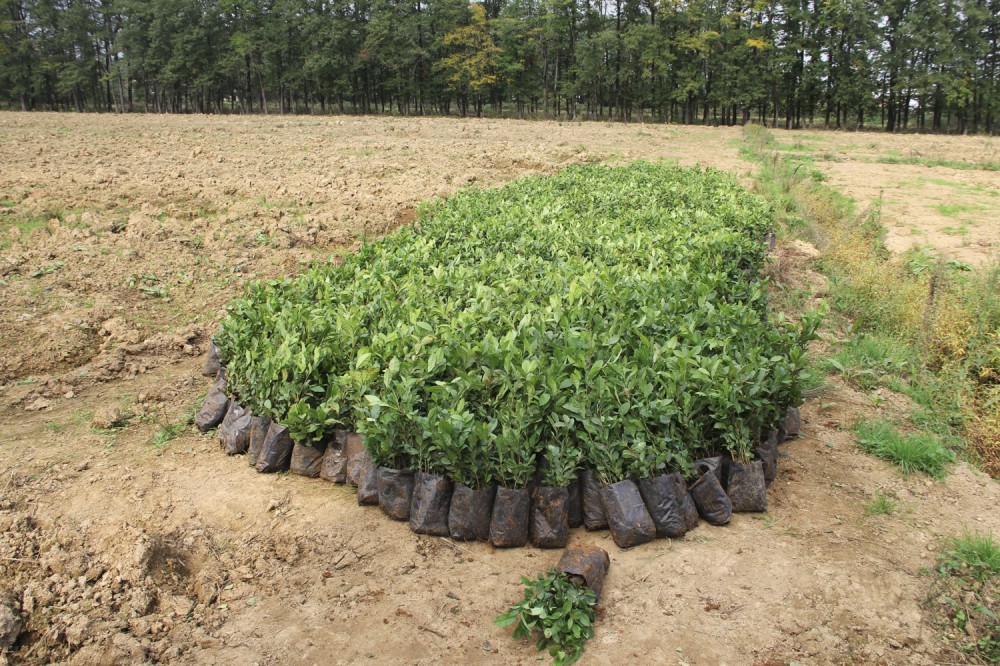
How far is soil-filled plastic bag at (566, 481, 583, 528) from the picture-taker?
3947 millimetres

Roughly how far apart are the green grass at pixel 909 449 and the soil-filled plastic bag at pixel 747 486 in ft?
4.08

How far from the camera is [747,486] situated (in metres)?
4.03

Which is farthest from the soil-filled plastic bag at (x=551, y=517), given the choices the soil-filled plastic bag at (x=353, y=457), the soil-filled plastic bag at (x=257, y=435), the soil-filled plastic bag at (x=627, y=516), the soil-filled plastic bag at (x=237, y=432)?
the soil-filled plastic bag at (x=237, y=432)

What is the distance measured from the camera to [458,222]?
341 inches

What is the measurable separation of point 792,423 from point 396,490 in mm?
2999

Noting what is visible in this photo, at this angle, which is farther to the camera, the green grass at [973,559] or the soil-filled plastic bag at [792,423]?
the soil-filled plastic bag at [792,423]

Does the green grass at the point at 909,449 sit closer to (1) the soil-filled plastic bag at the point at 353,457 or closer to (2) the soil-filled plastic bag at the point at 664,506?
(2) the soil-filled plastic bag at the point at 664,506

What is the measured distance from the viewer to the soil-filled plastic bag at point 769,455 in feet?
14.0

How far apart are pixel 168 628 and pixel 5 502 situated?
1.67 meters

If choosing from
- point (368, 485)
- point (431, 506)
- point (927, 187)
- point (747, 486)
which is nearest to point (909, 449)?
point (747, 486)

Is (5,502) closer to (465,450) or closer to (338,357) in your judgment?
(338,357)

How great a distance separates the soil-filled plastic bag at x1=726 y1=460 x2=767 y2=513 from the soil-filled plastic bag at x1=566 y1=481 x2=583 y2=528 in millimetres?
913

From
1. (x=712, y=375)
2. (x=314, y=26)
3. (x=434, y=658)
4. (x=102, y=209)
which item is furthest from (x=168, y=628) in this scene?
(x=314, y=26)

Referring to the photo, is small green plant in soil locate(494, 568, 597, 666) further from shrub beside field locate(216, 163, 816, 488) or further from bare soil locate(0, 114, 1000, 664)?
shrub beside field locate(216, 163, 816, 488)
